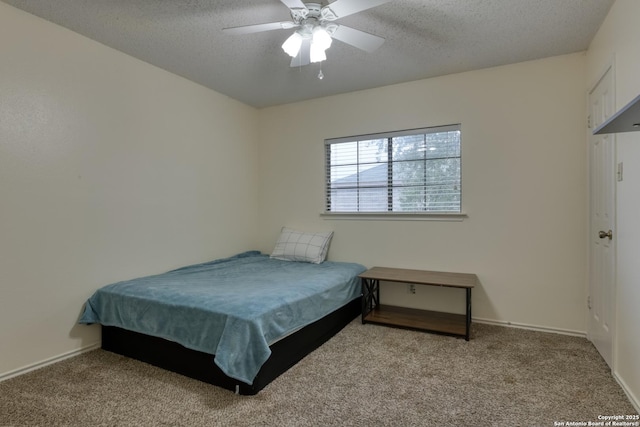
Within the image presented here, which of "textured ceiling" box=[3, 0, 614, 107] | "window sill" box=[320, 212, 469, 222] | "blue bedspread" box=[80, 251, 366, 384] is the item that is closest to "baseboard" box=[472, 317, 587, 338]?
"window sill" box=[320, 212, 469, 222]

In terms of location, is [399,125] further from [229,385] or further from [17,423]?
[17,423]

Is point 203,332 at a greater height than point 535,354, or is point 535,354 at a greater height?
point 203,332

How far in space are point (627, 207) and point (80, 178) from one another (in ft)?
12.1

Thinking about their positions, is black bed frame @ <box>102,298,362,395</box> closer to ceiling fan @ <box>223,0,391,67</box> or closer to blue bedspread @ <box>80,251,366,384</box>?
blue bedspread @ <box>80,251,366,384</box>

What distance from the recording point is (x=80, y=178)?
2633mm

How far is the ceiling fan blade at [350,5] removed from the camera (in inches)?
73.0

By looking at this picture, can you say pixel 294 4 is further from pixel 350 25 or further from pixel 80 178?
pixel 80 178

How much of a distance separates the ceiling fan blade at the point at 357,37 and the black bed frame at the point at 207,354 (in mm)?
2055

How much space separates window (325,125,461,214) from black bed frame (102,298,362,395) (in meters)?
1.49

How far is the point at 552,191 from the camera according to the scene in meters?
2.98

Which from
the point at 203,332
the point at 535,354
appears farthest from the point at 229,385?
the point at 535,354

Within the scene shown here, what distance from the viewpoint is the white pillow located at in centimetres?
384

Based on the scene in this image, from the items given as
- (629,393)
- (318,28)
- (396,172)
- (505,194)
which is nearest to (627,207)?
(629,393)

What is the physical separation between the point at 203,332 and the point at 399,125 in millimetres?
2739
